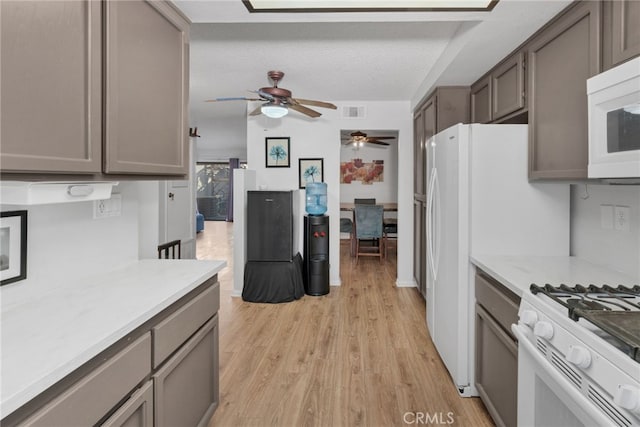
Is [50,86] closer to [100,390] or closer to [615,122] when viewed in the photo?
A: [100,390]

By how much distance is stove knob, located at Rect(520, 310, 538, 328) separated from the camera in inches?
51.1

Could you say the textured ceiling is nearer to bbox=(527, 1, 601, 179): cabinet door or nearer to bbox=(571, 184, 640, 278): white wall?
bbox=(527, 1, 601, 179): cabinet door

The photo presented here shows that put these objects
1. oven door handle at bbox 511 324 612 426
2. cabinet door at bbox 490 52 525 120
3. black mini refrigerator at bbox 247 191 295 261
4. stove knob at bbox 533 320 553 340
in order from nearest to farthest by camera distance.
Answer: oven door handle at bbox 511 324 612 426, stove knob at bbox 533 320 553 340, cabinet door at bbox 490 52 525 120, black mini refrigerator at bbox 247 191 295 261

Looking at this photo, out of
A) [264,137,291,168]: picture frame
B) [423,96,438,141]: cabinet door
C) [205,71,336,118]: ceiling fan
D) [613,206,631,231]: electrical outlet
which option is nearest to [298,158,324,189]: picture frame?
[264,137,291,168]: picture frame

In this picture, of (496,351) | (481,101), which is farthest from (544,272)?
(481,101)

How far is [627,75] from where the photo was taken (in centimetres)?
120

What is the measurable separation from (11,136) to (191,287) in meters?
0.84

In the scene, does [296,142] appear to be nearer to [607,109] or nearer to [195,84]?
[195,84]

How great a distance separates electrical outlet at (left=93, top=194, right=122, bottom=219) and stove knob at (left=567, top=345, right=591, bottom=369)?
1915 mm

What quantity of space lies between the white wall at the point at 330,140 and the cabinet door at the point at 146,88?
2743mm

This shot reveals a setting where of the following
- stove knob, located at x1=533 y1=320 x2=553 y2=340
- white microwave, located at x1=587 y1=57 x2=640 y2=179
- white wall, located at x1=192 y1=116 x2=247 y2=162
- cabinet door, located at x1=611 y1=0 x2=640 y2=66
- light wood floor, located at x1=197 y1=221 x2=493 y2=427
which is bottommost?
light wood floor, located at x1=197 y1=221 x2=493 y2=427

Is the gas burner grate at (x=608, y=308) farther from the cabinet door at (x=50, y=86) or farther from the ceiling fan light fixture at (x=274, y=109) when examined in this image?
the ceiling fan light fixture at (x=274, y=109)

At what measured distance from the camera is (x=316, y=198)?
14.8ft

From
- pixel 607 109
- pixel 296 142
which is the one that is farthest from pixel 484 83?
pixel 296 142
